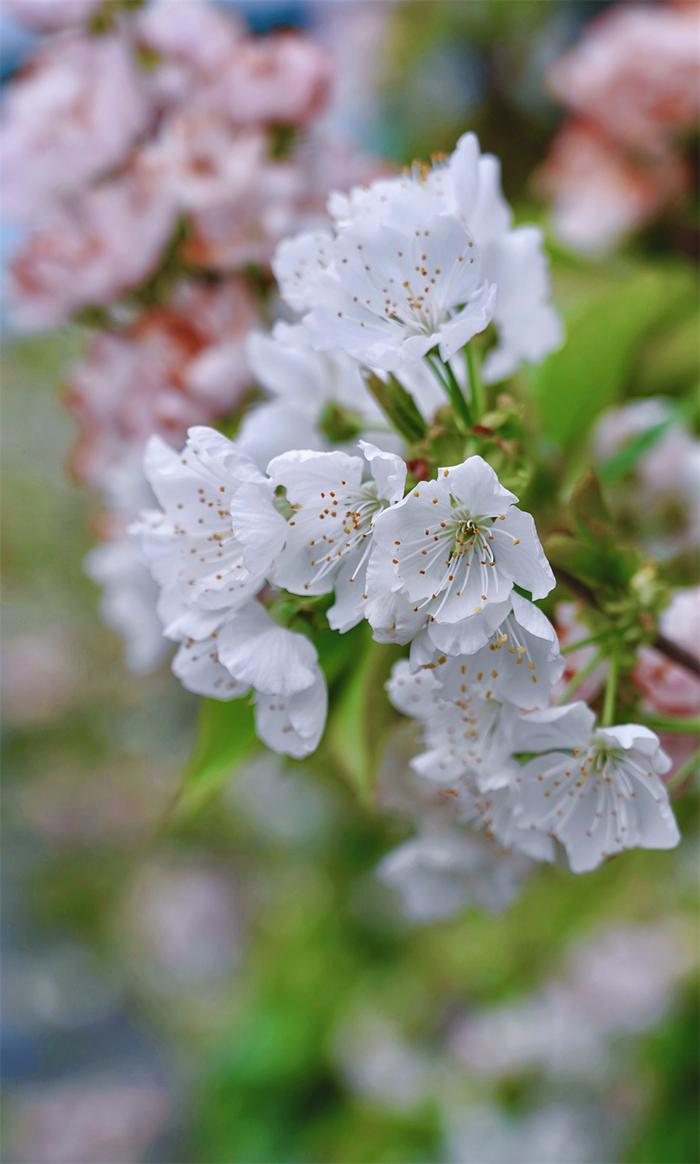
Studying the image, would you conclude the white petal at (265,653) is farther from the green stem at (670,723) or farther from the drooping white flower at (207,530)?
the green stem at (670,723)

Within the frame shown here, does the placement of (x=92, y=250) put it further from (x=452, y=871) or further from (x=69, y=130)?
(x=452, y=871)

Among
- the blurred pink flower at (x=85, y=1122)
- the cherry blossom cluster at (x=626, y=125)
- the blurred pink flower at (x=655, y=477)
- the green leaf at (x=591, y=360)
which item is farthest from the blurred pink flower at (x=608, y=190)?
the blurred pink flower at (x=85, y=1122)

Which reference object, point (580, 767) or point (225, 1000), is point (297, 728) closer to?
point (580, 767)

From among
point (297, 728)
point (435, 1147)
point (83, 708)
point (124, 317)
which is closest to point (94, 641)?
point (83, 708)

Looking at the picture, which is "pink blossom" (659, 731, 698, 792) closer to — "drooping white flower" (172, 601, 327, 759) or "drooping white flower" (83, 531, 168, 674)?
"drooping white flower" (172, 601, 327, 759)

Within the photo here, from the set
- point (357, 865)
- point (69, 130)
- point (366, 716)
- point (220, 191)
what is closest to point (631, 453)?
point (366, 716)

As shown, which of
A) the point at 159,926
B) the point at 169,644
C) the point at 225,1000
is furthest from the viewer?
the point at 159,926
